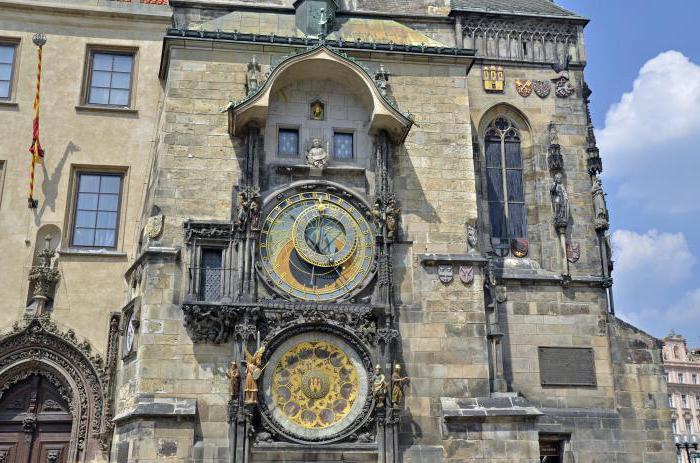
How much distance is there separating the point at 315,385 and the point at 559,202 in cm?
732

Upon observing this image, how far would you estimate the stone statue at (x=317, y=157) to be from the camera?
630 inches

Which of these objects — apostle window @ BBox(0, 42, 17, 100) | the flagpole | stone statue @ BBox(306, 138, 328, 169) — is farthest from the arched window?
apostle window @ BBox(0, 42, 17, 100)

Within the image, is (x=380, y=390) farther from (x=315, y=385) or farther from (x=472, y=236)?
(x=472, y=236)

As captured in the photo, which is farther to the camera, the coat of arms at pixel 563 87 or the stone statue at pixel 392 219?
the coat of arms at pixel 563 87

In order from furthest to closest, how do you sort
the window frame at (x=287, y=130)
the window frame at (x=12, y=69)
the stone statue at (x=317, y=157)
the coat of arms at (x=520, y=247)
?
the coat of arms at (x=520, y=247) < the window frame at (x=12, y=69) < the window frame at (x=287, y=130) < the stone statue at (x=317, y=157)

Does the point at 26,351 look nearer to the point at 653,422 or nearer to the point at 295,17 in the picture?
the point at 295,17

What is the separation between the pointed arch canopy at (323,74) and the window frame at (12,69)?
17.2ft

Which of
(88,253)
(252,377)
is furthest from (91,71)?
(252,377)

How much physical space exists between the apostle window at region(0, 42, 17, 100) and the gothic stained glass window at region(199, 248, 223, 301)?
6.45 m

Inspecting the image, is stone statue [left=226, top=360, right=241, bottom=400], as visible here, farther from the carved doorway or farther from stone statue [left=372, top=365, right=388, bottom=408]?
the carved doorway

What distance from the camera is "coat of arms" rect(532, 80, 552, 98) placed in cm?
1923

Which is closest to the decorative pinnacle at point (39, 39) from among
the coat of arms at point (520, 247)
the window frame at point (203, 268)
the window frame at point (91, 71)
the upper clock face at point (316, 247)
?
the window frame at point (91, 71)

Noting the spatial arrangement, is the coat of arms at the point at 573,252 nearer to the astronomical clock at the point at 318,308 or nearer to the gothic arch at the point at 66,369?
the astronomical clock at the point at 318,308

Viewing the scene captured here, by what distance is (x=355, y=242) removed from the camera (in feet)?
51.1
